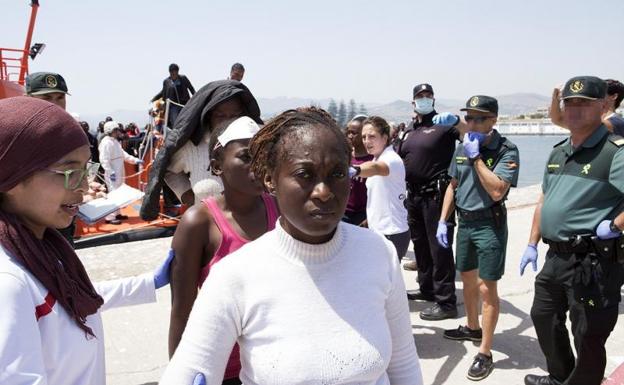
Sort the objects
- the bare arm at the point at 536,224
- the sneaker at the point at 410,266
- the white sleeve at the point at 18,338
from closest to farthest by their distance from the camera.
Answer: the white sleeve at the point at 18,338, the bare arm at the point at 536,224, the sneaker at the point at 410,266

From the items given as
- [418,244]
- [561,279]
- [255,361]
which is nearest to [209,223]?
[255,361]

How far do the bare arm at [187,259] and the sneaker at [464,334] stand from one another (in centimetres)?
288

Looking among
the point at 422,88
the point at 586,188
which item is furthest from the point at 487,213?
the point at 422,88

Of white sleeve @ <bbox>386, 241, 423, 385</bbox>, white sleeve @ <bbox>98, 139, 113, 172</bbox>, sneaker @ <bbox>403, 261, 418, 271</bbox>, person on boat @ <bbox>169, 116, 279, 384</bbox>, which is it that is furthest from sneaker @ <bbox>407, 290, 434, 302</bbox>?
white sleeve @ <bbox>98, 139, 113, 172</bbox>

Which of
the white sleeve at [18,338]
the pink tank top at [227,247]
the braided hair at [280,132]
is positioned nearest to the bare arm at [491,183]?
the pink tank top at [227,247]

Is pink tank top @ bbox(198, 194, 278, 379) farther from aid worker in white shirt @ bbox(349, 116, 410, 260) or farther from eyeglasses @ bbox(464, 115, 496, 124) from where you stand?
eyeglasses @ bbox(464, 115, 496, 124)

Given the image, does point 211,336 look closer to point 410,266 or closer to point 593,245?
point 593,245

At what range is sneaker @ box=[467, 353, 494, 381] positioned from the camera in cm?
340

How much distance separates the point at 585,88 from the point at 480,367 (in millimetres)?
2038

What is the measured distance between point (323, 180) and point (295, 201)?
9 centimetres

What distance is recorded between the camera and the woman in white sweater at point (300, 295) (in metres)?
1.19

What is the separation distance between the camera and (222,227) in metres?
1.78

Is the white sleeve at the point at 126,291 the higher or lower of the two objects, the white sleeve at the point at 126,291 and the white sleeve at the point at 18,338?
the lower

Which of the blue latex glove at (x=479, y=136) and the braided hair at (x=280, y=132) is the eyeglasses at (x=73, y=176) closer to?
the braided hair at (x=280, y=132)
